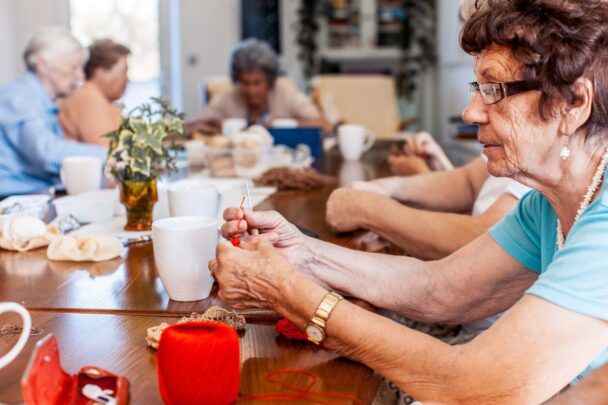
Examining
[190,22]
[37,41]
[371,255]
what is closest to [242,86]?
[37,41]

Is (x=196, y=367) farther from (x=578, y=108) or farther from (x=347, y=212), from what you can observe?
(x=347, y=212)

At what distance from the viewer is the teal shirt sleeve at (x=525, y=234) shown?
1.23 meters

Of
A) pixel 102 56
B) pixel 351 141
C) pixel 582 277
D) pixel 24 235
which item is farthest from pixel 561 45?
pixel 102 56

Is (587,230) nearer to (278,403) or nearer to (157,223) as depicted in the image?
(278,403)

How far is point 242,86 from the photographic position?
435cm

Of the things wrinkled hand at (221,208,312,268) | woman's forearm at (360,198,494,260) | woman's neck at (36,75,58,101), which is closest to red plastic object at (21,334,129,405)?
wrinkled hand at (221,208,312,268)

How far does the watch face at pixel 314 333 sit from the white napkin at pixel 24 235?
2.48ft

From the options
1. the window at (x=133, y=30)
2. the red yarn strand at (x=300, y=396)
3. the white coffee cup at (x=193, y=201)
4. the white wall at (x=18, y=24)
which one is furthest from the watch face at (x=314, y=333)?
the window at (x=133, y=30)

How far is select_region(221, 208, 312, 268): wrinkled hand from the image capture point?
120cm

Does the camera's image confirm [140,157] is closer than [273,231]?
No

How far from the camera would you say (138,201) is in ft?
5.32

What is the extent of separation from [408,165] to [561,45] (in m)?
1.44

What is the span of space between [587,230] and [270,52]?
3.58m

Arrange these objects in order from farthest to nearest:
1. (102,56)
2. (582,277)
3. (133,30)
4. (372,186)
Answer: (133,30) → (102,56) → (372,186) → (582,277)
